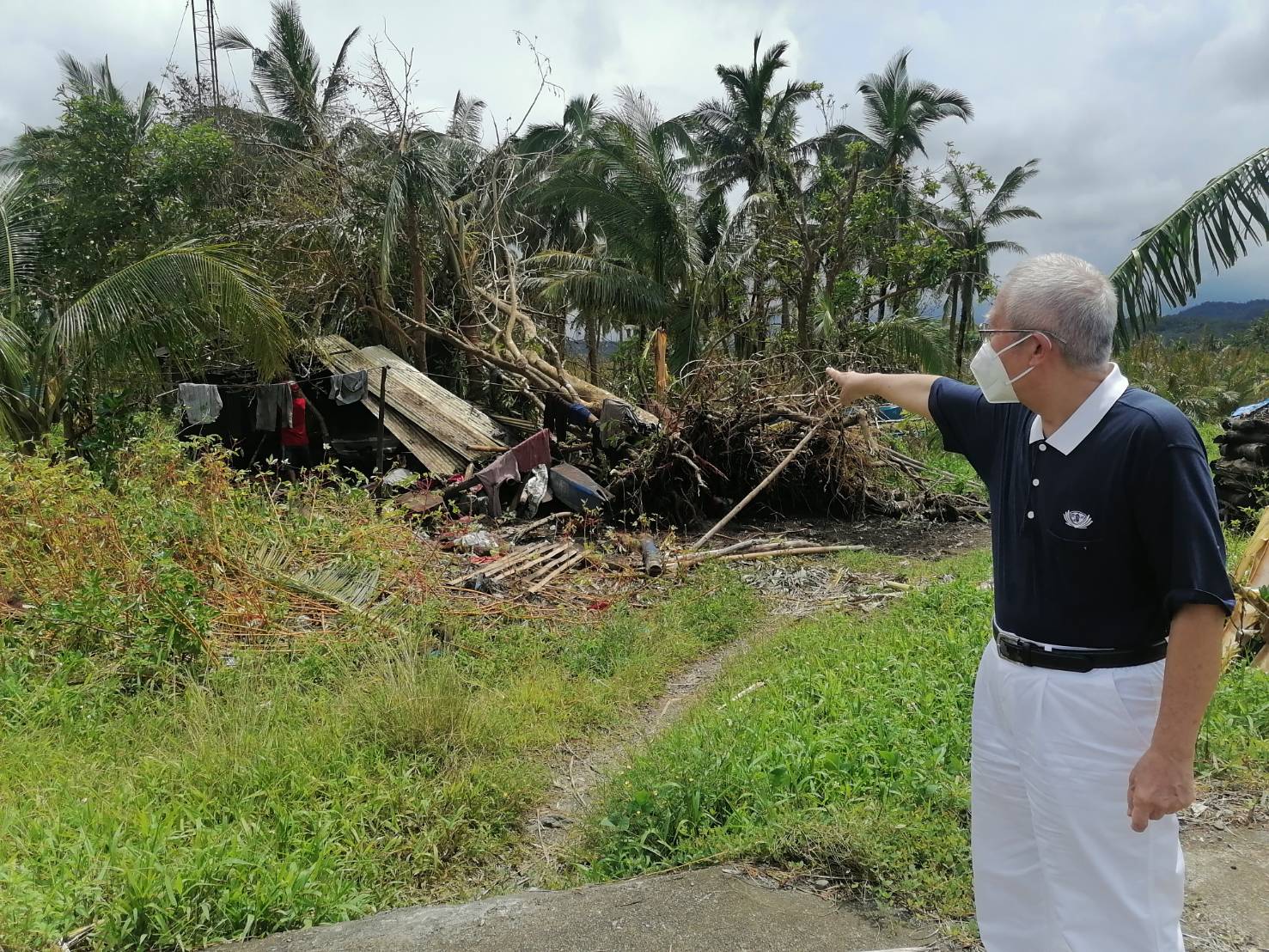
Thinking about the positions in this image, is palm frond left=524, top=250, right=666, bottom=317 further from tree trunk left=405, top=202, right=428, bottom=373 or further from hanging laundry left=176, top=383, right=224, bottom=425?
hanging laundry left=176, top=383, right=224, bottom=425

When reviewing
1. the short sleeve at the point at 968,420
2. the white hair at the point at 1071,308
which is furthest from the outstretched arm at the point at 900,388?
the white hair at the point at 1071,308

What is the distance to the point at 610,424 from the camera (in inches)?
455

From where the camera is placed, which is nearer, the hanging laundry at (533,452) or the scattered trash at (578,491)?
the scattered trash at (578,491)

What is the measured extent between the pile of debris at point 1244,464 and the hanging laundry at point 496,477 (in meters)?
8.02

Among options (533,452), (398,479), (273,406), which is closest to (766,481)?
(533,452)

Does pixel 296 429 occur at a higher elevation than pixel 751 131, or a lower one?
lower

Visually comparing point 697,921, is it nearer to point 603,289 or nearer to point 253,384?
point 253,384

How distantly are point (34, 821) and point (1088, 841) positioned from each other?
12.5 ft

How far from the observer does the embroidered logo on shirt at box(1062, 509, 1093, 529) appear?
1.92m

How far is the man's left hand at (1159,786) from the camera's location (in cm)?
175

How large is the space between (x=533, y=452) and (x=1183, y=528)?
32.2ft

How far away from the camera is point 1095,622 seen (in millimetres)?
1943

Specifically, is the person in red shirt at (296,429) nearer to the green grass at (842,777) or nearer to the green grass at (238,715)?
the green grass at (238,715)

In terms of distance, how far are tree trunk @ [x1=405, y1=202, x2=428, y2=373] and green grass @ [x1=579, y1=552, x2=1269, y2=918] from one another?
11576 millimetres
